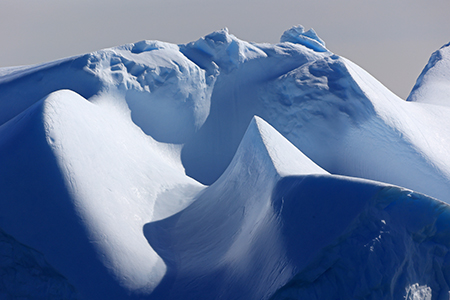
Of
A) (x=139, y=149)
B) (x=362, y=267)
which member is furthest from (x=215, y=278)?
(x=139, y=149)

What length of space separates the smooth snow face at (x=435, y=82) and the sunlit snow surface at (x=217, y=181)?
1550 millimetres

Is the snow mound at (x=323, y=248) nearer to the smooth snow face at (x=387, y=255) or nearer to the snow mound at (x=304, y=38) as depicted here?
the smooth snow face at (x=387, y=255)

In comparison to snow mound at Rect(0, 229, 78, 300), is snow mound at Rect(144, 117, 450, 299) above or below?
above

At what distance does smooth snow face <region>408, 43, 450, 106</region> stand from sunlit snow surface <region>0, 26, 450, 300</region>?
1550 mm

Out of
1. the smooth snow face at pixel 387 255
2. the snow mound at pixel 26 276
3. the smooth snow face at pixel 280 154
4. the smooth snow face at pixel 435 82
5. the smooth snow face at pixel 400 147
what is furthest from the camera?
the smooth snow face at pixel 435 82

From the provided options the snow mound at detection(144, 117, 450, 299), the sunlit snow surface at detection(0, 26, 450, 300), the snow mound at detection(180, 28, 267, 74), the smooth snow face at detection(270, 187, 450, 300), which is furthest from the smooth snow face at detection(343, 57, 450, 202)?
the smooth snow face at detection(270, 187, 450, 300)

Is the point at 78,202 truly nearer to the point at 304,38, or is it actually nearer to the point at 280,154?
the point at 280,154

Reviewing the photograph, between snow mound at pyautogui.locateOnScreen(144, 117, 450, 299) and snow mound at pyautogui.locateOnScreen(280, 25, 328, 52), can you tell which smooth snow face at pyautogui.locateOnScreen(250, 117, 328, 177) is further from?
snow mound at pyautogui.locateOnScreen(280, 25, 328, 52)

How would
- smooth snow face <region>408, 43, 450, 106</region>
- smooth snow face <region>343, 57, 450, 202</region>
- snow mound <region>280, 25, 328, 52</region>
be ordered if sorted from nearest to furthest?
smooth snow face <region>343, 57, 450, 202</region> < smooth snow face <region>408, 43, 450, 106</region> < snow mound <region>280, 25, 328, 52</region>

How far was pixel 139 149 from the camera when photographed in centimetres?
529

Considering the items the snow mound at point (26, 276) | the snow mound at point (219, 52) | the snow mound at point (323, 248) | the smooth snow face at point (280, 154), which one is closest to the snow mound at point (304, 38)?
the snow mound at point (219, 52)

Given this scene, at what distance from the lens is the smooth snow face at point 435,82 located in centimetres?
953

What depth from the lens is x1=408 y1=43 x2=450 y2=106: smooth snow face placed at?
9.53 m

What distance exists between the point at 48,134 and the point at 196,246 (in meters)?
1.69
